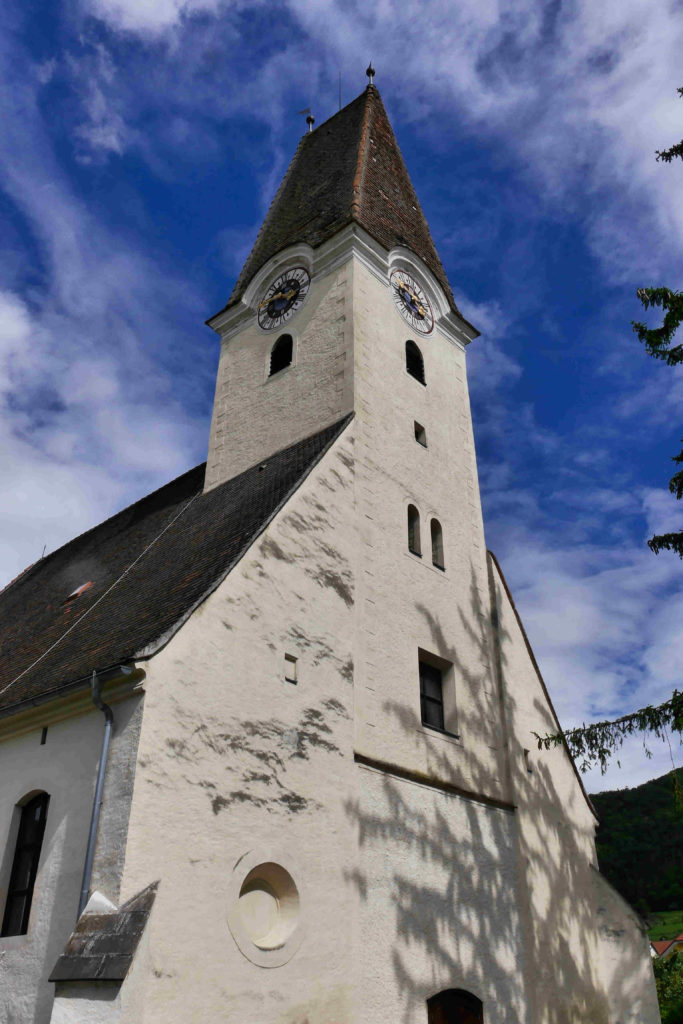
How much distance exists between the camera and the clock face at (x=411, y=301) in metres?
17.4

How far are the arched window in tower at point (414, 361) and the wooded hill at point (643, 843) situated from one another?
97.1 ft

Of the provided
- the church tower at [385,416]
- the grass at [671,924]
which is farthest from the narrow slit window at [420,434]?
the grass at [671,924]

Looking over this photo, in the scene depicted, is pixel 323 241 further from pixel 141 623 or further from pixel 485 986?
pixel 485 986

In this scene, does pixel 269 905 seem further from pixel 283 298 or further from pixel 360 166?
pixel 360 166

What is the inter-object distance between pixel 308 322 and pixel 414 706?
8.09 m

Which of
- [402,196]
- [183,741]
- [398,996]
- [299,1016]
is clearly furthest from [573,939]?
[402,196]

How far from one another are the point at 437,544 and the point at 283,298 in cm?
664

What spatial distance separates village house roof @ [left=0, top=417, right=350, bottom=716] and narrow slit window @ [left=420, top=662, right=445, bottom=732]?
392cm

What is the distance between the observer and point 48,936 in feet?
27.7

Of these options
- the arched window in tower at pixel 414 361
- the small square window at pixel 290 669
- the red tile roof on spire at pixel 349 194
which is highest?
the red tile roof on spire at pixel 349 194

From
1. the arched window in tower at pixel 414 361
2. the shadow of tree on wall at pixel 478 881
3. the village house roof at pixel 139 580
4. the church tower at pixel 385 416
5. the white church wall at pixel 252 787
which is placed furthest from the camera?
the arched window in tower at pixel 414 361

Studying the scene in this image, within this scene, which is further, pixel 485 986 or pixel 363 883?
pixel 485 986

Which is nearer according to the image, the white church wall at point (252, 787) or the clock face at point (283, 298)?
the white church wall at point (252, 787)

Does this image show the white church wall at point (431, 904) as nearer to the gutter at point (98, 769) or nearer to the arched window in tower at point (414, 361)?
the gutter at point (98, 769)
